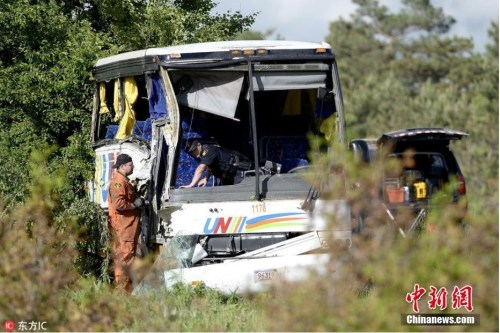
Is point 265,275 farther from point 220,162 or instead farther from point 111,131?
point 111,131

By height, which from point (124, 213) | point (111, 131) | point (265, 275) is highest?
point (111, 131)

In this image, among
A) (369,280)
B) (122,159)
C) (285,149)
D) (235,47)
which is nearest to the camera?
(369,280)

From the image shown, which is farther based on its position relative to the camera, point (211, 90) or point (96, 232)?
point (96, 232)

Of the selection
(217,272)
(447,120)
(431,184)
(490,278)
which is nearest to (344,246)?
(490,278)

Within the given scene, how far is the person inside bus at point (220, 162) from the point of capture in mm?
11461

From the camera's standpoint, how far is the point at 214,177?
38.0 feet

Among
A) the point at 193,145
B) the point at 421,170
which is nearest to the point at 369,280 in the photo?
the point at 193,145

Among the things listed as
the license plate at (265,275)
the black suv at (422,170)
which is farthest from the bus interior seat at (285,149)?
the black suv at (422,170)

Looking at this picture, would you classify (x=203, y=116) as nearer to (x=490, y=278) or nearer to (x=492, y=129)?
(x=490, y=278)

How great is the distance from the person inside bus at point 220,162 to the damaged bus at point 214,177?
0.08 metres

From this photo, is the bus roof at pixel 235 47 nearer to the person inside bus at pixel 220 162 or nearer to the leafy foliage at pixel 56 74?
the person inside bus at pixel 220 162

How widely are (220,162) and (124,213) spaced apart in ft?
4.37

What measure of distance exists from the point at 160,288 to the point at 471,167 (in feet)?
89.4

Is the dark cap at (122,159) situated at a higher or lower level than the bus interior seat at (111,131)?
lower
